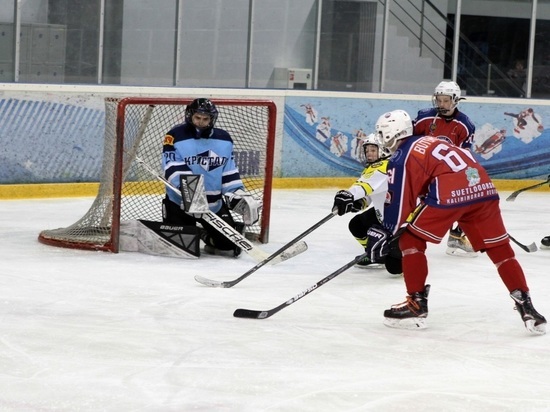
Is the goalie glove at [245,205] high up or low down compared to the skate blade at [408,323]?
up

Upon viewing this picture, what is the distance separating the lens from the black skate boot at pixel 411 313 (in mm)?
4219

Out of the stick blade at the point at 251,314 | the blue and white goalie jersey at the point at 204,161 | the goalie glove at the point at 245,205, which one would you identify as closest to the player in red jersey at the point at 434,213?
the stick blade at the point at 251,314

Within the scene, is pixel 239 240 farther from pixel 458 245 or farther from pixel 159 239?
pixel 458 245

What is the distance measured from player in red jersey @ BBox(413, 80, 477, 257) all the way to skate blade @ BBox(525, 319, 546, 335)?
209 centimetres

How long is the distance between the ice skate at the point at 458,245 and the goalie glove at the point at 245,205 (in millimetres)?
1159

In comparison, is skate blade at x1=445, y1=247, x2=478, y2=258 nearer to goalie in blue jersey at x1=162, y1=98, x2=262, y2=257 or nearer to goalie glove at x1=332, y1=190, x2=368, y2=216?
goalie in blue jersey at x1=162, y1=98, x2=262, y2=257

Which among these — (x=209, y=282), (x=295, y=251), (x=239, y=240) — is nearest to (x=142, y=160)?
(x=239, y=240)

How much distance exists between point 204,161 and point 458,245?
151 centimetres

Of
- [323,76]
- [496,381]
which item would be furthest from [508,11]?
[496,381]

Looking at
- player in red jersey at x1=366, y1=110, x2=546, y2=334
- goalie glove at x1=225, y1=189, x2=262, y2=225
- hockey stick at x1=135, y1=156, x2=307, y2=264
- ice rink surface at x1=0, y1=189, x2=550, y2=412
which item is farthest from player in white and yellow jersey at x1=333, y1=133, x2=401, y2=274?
player in red jersey at x1=366, y1=110, x2=546, y2=334

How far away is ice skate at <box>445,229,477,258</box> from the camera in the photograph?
6273 millimetres

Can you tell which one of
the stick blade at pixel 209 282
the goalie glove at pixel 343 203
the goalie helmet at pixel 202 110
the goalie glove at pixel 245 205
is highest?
the goalie helmet at pixel 202 110

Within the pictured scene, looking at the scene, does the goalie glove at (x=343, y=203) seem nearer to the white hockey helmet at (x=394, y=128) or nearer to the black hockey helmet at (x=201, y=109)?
the white hockey helmet at (x=394, y=128)

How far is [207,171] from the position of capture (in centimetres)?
588
